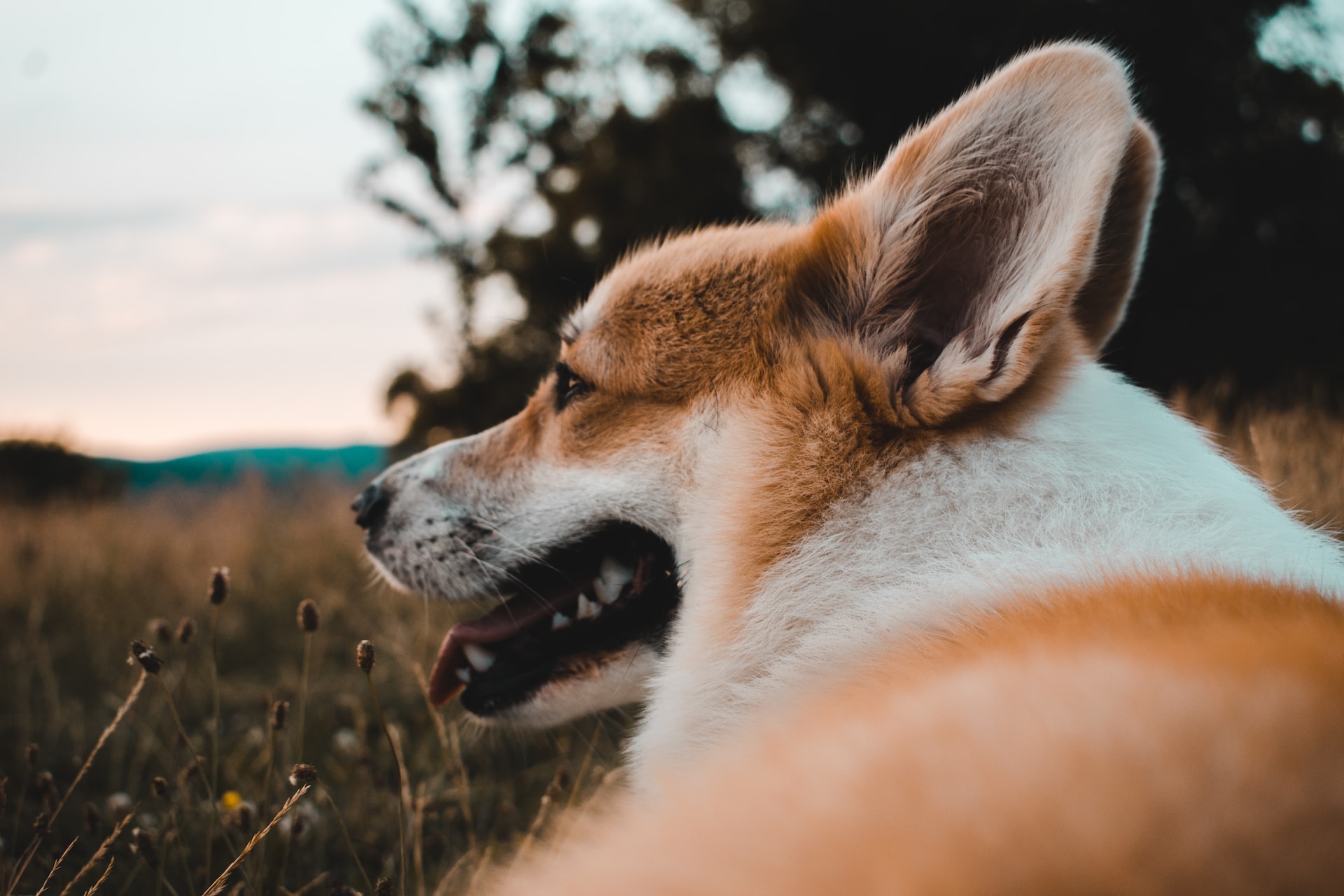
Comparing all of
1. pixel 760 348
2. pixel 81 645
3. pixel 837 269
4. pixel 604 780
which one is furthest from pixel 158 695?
pixel 837 269

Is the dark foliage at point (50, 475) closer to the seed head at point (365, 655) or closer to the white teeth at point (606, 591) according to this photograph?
the white teeth at point (606, 591)

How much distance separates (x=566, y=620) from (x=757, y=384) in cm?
77

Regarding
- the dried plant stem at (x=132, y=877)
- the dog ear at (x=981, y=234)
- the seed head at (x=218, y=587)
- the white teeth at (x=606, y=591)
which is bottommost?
the dried plant stem at (x=132, y=877)

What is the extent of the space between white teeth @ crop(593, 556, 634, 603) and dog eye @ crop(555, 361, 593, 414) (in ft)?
1.51

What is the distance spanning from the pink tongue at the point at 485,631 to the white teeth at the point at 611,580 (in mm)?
63

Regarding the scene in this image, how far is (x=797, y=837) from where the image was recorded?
67 centimetres

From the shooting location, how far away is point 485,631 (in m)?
2.11

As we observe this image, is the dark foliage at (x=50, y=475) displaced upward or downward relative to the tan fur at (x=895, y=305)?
downward

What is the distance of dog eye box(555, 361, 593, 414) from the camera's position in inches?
84.4

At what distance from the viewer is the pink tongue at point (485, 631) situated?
201 cm

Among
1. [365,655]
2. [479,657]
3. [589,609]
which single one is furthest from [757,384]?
[479,657]

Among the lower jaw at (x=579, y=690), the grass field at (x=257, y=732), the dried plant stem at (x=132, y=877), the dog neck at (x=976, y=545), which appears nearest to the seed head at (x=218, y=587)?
the grass field at (x=257, y=732)

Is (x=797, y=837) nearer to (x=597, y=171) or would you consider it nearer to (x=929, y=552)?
(x=929, y=552)

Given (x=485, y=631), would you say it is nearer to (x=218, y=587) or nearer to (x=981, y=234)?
(x=218, y=587)
